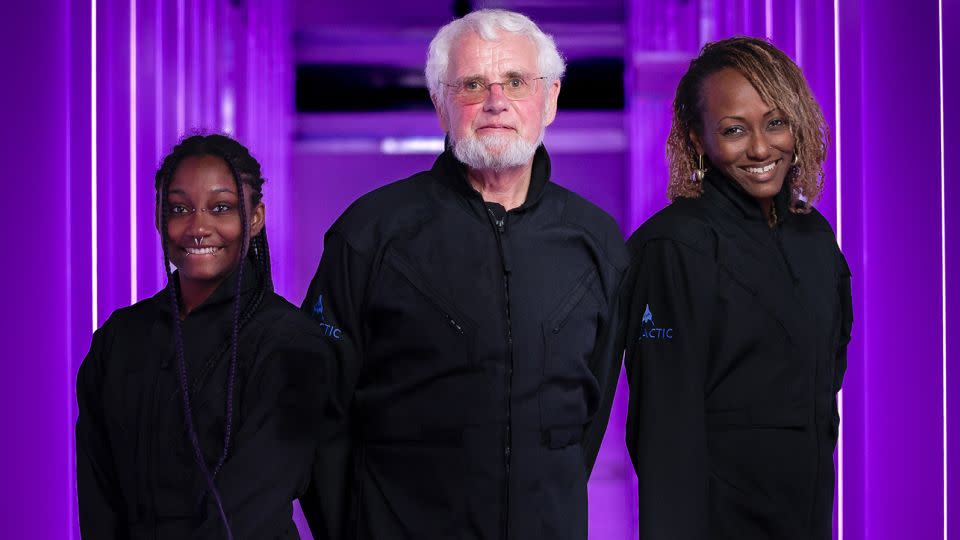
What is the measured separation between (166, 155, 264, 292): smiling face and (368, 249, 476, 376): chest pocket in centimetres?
26

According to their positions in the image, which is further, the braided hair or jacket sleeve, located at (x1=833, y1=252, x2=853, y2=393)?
jacket sleeve, located at (x1=833, y1=252, x2=853, y2=393)

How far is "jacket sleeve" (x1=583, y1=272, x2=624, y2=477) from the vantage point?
2.07 metres

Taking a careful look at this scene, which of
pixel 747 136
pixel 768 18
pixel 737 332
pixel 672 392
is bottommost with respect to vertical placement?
pixel 672 392

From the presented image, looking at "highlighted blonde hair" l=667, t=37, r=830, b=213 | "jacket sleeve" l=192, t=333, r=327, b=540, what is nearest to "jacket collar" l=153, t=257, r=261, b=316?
"jacket sleeve" l=192, t=333, r=327, b=540

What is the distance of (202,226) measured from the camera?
188 cm

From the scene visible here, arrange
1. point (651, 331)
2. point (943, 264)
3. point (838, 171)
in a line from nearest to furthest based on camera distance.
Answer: point (651, 331) < point (943, 264) < point (838, 171)

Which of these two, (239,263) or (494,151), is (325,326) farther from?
(494,151)

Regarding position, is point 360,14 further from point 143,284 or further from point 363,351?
point 363,351

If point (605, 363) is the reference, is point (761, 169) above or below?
above

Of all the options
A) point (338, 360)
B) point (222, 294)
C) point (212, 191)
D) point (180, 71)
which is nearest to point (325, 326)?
point (338, 360)

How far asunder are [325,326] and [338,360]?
0.06 metres

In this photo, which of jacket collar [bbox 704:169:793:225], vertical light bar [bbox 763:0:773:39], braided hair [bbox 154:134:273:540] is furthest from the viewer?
vertical light bar [bbox 763:0:773:39]

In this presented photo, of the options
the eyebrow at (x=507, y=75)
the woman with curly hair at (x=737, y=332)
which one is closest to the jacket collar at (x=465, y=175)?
the eyebrow at (x=507, y=75)

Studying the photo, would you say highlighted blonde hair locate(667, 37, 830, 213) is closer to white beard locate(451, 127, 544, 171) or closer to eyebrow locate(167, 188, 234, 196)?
white beard locate(451, 127, 544, 171)
